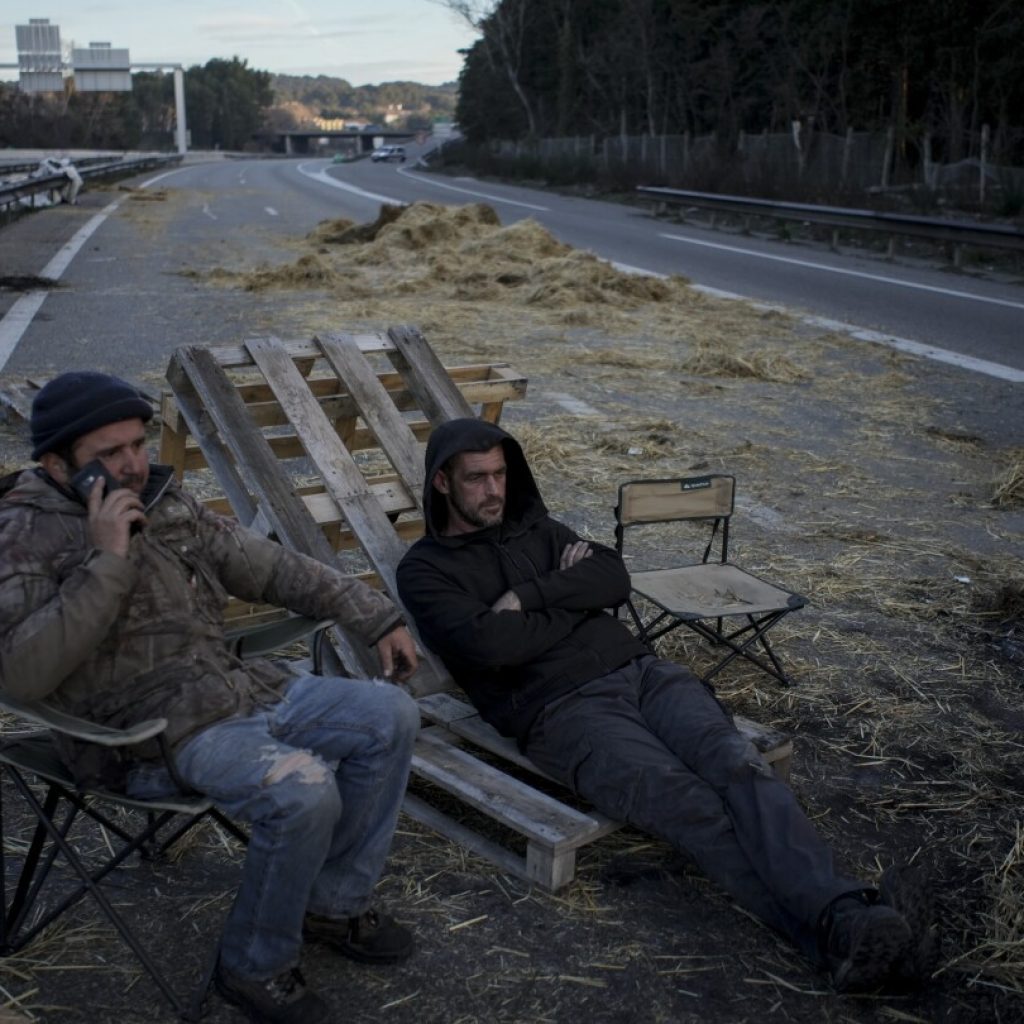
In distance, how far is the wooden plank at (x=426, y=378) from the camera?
558cm

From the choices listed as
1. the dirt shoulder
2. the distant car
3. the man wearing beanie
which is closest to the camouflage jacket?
the man wearing beanie

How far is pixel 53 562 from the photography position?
3.09 metres

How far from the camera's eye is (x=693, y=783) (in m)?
3.67

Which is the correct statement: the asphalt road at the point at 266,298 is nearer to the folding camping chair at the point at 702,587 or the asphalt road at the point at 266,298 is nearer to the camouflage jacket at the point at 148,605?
the folding camping chair at the point at 702,587

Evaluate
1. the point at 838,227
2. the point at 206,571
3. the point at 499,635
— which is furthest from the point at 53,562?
the point at 838,227

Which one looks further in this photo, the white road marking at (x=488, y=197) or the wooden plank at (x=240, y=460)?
the white road marking at (x=488, y=197)

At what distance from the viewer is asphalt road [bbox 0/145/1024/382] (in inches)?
508

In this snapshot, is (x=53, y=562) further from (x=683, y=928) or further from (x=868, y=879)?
(x=868, y=879)

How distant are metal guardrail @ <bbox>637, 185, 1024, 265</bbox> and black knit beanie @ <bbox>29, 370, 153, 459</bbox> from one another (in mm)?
16479

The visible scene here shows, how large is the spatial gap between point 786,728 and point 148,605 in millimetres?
2485

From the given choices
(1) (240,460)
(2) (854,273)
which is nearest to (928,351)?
(2) (854,273)

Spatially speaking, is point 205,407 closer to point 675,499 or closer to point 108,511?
point 675,499

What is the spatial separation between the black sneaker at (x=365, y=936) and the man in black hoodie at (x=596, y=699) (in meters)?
0.74

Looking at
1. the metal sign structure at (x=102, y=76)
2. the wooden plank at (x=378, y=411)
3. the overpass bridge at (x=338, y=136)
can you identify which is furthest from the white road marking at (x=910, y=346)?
the overpass bridge at (x=338, y=136)
